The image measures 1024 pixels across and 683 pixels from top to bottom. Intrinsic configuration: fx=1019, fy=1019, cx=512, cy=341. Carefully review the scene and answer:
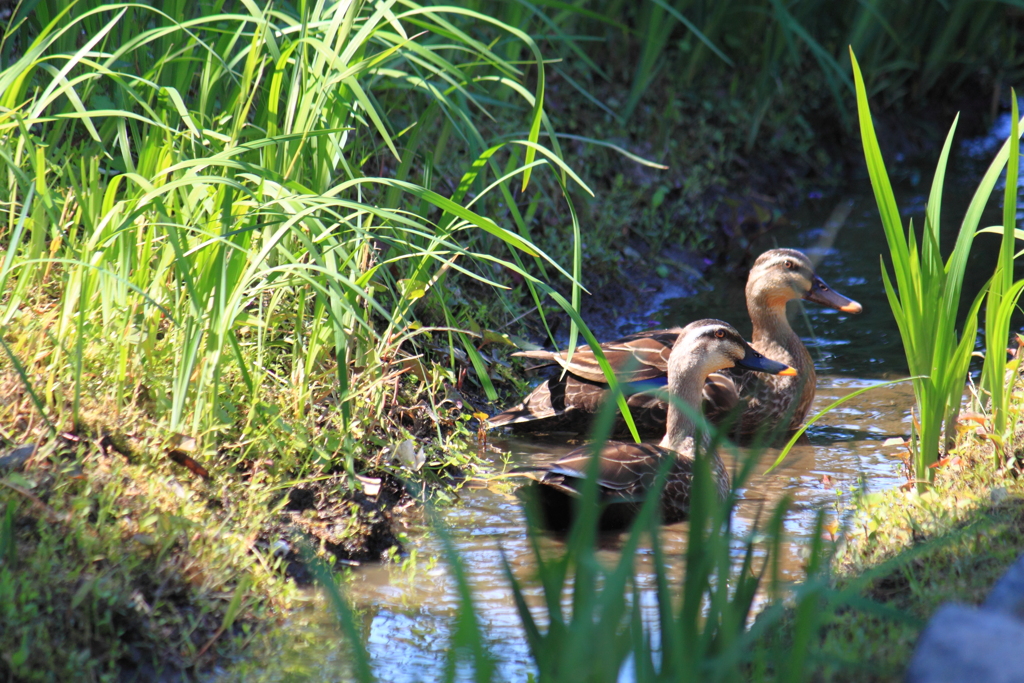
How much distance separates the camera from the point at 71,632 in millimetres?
2549

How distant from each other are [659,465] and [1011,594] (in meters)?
1.87

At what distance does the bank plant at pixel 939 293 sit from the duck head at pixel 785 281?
83.6 inches

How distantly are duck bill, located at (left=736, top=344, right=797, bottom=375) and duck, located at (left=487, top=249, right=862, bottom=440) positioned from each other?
10 centimetres

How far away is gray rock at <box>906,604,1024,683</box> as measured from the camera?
5.78ft

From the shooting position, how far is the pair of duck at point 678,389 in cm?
390

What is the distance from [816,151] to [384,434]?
6.78m

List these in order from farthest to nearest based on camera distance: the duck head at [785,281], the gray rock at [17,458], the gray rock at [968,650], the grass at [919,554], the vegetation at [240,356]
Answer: the duck head at [785,281] < the gray rock at [17,458] < the vegetation at [240,356] < the grass at [919,554] < the gray rock at [968,650]

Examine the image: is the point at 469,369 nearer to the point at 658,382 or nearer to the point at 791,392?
the point at 658,382

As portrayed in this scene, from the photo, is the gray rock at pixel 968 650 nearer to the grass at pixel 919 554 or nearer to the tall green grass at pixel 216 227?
the grass at pixel 919 554

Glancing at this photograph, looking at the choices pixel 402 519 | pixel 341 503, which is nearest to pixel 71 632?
pixel 341 503

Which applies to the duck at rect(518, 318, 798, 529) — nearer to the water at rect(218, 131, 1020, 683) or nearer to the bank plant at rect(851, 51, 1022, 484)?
the water at rect(218, 131, 1020, 683)

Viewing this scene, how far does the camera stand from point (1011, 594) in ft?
7.09

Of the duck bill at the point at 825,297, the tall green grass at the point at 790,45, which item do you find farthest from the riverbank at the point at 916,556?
the tall green grass at the point at 790,45

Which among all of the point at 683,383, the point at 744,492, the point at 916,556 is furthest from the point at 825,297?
the point at 916,556
